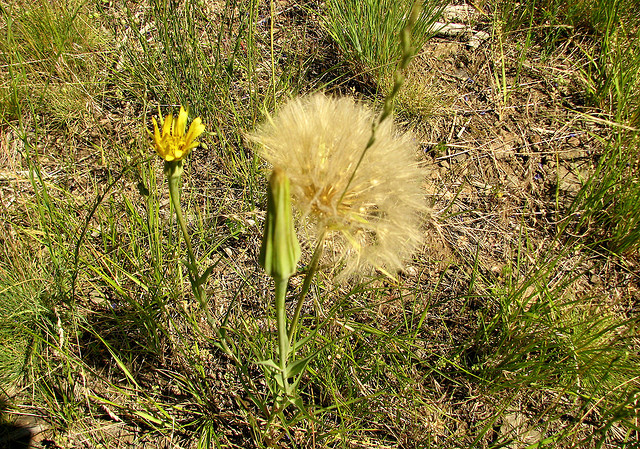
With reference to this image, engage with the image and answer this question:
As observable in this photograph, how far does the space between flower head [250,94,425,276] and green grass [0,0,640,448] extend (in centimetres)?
43

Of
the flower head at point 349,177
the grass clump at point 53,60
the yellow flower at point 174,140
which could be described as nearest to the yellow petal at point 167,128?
the yellow flower at point 174,140

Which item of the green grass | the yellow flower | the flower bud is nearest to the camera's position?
the flower bud

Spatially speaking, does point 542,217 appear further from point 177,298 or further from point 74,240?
point 74,240

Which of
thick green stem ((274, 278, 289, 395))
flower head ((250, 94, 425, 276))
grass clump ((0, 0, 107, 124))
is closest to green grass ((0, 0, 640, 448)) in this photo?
grass clump ((0, 0, 107, 124))

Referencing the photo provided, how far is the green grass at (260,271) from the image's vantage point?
206 centimetres

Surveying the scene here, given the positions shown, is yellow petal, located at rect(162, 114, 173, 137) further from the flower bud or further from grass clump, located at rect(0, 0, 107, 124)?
grass clump, located at rect(0, 0, 107, 124)

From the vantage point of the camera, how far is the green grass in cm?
206

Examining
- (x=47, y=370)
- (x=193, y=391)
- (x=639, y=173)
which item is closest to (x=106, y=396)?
(x=47, y=370)

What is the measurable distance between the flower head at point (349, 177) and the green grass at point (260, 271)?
1.41 feet

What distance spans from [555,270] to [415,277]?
84 cm

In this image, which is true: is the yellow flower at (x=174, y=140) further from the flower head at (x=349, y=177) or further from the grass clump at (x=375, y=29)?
the grass clump at (x=375, y=29)

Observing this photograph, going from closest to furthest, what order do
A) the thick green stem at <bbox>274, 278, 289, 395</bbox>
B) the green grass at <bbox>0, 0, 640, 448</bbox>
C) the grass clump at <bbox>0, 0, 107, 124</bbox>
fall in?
the thick green stem at <bbox>274, 278, 289, 395</bbox>
the green grass at <bbox>0, 0, 640, 448</bbox>
the grass clump at <bbox>0, 0, 107, 124</bbox>

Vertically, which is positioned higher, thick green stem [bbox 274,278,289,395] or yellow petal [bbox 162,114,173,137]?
yellow petal [bbox 162,114,173,137]

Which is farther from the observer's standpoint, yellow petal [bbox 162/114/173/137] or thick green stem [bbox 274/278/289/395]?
yellow petal [bbox 162/114/173/137]
